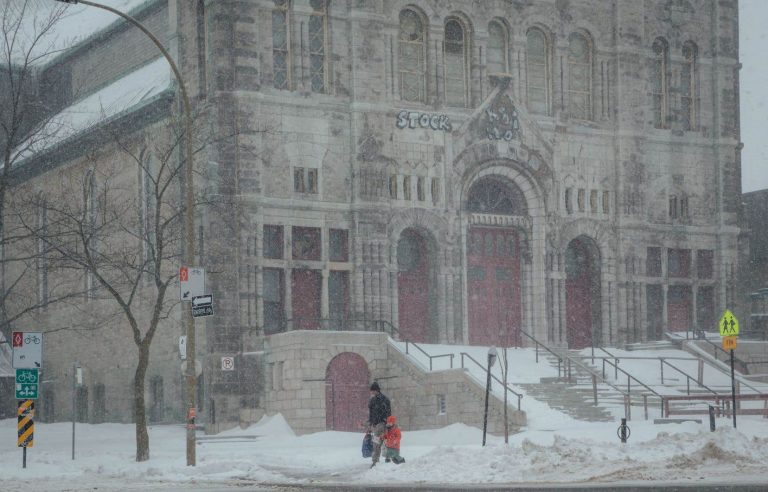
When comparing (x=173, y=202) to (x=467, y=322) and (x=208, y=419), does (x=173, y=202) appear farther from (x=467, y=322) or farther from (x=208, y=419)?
(x=467, y=322)

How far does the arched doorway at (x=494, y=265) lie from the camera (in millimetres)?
49375

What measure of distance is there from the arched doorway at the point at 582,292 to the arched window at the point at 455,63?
671cm

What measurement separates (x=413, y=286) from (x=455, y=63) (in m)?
7.73

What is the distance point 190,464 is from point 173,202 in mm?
17652

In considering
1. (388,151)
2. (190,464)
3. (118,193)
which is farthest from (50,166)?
(190,464)

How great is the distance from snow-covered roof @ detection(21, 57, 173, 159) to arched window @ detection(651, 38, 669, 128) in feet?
57.5

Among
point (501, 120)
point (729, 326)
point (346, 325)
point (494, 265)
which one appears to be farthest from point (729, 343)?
point (501, 120)

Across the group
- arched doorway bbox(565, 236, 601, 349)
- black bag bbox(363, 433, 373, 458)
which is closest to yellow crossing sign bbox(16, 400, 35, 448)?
black bag bbox(363, 433, 373, 458)

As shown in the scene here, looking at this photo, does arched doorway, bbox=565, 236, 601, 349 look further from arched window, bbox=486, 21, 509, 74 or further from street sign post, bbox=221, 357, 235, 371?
street sign post, bbox=221, 357, 235, 371

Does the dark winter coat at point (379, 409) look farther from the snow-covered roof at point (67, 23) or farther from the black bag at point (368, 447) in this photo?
the snow-covered roof at point (67, 23)

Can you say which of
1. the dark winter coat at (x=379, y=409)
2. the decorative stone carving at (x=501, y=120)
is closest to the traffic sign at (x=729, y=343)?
the dark winter coat at (x=379, y=409)

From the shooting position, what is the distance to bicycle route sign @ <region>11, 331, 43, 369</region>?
32.8 metres

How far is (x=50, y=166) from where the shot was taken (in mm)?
57844

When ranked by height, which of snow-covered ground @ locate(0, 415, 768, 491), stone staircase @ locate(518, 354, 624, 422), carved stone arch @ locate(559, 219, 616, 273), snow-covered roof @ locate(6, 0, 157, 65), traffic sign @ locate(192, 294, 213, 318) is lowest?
snow-covered ground @ locate(0, 415, 768, 491)
